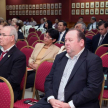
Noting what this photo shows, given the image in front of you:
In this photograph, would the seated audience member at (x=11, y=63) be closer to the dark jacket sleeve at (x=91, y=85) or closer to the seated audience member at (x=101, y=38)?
the dark jacket sleeve at (x=91, y=85)

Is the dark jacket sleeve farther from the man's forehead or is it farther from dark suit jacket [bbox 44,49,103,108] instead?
the man's forehead

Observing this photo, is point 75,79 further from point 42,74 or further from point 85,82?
point 42,74

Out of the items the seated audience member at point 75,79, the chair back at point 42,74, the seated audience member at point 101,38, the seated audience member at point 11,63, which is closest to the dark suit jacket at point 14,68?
the seated audience member at point 11,63

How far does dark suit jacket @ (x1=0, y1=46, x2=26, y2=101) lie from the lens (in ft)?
11.3

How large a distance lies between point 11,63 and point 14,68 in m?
0.12

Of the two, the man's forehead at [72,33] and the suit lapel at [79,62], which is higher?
the man's forehead at [72,33]

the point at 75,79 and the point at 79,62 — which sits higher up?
the point at 79,62

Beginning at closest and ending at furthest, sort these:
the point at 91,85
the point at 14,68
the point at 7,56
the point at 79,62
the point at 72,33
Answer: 1. the point at 91,85
2. the point at 79,62
3. the point at 72,33
4. the point at 14,68
5. the point at 7,56

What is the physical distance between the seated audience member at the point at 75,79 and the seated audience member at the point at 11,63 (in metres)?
0.51

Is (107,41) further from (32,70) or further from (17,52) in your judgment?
(17,52)

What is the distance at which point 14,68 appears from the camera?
3447 millimetres

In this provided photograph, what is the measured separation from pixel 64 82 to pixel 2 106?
777 mm

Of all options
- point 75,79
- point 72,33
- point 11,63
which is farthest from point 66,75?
point 11,63

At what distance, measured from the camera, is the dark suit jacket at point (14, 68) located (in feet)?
11.3
